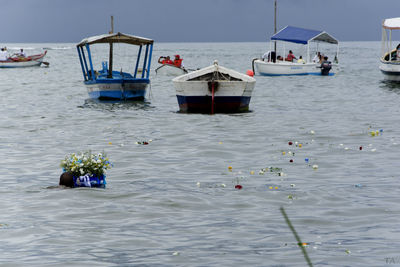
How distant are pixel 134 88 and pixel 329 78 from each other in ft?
84.2

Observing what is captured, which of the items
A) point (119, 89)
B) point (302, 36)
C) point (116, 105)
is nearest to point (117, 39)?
point (119, 89)

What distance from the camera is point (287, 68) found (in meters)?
51.2

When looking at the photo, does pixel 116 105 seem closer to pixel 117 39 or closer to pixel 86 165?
pixel 117 39

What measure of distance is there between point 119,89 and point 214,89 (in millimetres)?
7562

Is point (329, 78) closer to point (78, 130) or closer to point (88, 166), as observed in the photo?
point (78, 130)

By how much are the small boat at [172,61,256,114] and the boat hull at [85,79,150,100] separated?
18.6 feet

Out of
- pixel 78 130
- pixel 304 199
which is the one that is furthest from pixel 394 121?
pixel 304 199

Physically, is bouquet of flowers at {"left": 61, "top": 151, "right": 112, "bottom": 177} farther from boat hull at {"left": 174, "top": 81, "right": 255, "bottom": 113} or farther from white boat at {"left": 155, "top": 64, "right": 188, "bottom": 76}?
white boat at {"left": 155, "top": 64, "right": 188, "bottom": 76}

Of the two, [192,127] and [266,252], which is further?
[192,127]

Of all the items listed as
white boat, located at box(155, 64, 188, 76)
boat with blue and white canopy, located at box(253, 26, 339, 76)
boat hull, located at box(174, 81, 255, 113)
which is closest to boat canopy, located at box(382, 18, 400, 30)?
boat with blue and white canopy, located at box(253, 26, 339, 76)

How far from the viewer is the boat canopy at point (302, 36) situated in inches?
2011

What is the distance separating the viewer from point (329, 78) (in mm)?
52594

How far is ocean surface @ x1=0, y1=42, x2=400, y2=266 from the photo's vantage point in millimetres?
8273

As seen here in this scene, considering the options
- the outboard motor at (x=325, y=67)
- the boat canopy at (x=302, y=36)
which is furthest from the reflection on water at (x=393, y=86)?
the outboard motor at (x=325, y=67)
